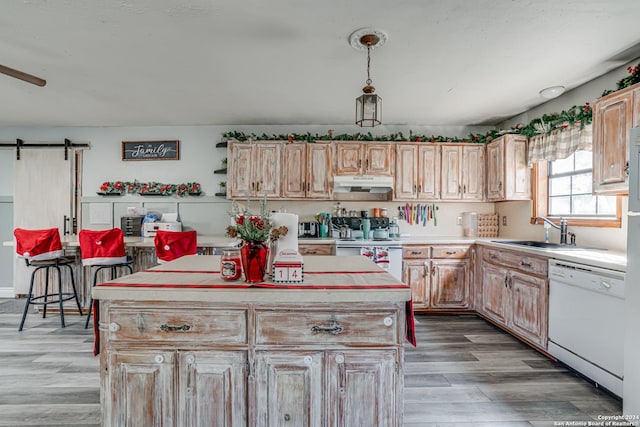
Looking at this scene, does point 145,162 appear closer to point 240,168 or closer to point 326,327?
point 240,168

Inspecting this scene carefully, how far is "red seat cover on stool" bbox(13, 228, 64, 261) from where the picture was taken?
3268 millimetres

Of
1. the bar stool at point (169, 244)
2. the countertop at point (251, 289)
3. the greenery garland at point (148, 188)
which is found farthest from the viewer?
the greenery garland at point (148, 188)

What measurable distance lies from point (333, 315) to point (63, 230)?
5.15 metres

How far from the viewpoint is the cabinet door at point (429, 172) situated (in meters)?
4.30

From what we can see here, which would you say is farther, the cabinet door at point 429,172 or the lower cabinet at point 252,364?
the cabinet door at point 429,172

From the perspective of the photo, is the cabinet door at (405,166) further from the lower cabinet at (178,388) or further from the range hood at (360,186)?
the lower cabinet at (178,388)

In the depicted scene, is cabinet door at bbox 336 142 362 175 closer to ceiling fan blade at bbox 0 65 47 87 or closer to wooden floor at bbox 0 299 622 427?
wooden floor at bbox 0 299 622 427

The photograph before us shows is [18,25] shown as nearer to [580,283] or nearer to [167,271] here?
[167,271]

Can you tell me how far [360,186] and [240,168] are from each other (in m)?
1.66

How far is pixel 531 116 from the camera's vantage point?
400 centimetres

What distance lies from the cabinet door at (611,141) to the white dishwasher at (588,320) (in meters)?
0.70

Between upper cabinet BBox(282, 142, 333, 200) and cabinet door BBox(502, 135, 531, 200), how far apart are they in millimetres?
2217

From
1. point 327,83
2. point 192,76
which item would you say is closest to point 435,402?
point 327,83

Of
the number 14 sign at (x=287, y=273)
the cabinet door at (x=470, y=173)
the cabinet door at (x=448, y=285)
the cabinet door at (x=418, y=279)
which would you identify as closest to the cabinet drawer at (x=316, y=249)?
the cabinet door at (x=418, y=279)
